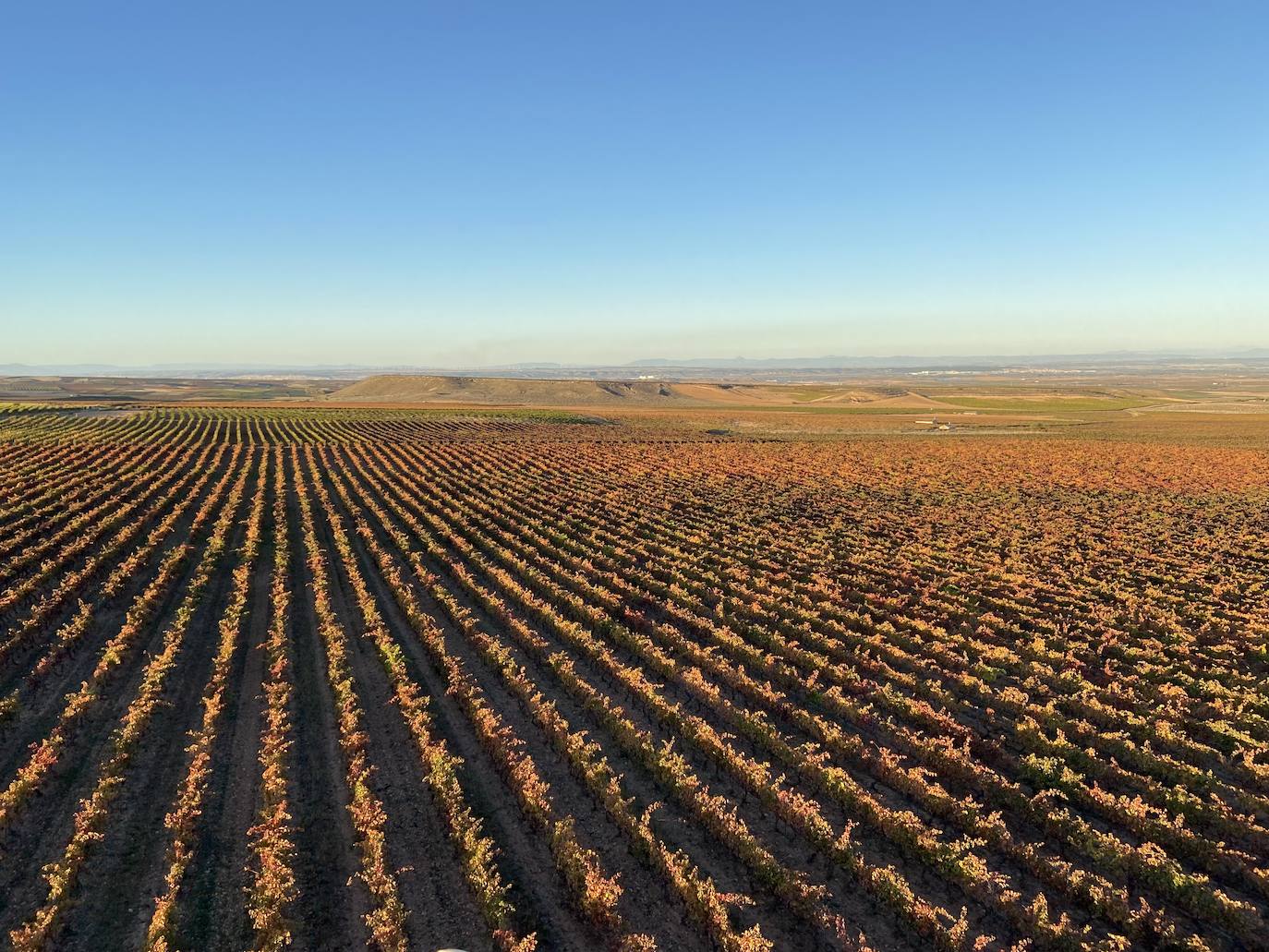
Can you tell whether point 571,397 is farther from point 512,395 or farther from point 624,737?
point 624,737

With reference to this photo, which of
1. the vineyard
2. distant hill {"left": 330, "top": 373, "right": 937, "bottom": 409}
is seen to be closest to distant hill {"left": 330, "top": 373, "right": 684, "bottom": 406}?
distant hill {"left": 330, "top": 373, "right": 937, "bottom": 409}

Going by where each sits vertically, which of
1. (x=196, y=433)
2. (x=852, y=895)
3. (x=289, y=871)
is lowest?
Result: (x=852, y=895)

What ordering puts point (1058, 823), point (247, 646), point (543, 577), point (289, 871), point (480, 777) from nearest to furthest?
point (289, 871) → point (1058, 823) → point (480, 777) → point (247, 646) → point (543, 577)

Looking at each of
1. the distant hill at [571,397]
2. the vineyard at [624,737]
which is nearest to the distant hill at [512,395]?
the distant hill at [571,397]

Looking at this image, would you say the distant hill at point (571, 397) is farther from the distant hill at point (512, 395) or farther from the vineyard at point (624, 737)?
the vineyard at point (624, 737)

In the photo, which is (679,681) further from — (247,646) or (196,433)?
(196,433)

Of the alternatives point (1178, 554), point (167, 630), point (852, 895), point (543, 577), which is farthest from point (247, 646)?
point (1178, 554)

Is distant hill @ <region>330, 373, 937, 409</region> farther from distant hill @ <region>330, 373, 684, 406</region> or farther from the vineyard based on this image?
the vineyard

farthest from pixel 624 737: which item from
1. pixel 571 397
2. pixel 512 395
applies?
pixel 512 395
